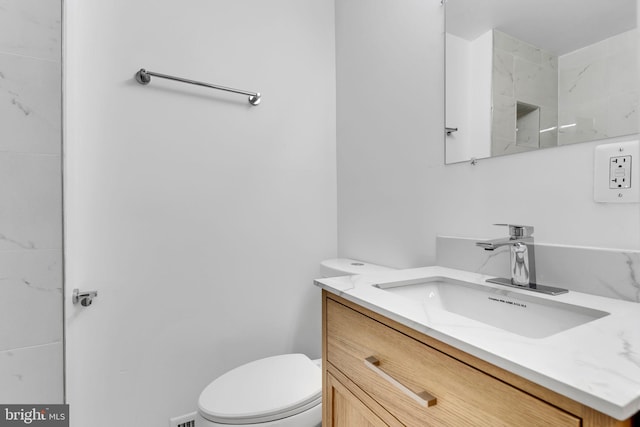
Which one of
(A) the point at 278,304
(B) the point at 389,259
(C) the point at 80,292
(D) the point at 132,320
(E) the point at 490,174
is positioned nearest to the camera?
(E) the point at 490,174

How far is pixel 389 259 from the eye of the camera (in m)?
1.32

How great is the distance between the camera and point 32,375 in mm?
983

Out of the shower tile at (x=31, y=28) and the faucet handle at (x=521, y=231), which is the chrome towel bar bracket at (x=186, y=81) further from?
the faucet handle at (x=521, y=231)

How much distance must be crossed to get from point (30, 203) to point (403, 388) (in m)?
1.19

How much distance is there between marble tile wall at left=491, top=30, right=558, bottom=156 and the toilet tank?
64 cm

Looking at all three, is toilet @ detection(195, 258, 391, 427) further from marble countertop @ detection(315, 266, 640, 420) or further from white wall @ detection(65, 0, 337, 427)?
marble countertop @ detection(315, 266, 640, 420)

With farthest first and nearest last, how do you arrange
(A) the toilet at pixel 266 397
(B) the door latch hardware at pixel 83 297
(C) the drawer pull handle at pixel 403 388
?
(B) the door latch hardware at pixel 83 297 → (A) the toilet at pixel 266 397 → (C) the drawer pull handle at pixel 403 388

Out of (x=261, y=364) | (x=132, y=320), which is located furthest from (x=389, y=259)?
(x=132, y=320)

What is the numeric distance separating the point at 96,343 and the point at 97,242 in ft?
1.19

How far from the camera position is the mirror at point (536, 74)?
70 cm

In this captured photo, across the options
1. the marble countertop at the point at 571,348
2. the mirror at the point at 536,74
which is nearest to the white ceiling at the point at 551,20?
the mirror at the point at 536,74

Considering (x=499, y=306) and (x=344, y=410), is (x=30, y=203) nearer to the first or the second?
(x=344, y=410)

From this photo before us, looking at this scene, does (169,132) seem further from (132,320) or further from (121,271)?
(132,320)

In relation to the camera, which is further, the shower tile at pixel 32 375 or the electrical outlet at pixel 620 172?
the shower tile at pixel 32 375
